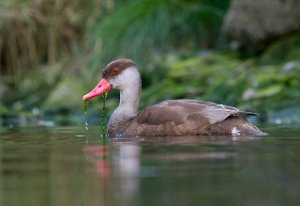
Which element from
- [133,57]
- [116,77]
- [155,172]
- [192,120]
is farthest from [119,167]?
[133,57]

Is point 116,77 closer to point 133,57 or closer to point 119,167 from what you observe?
point 119,167

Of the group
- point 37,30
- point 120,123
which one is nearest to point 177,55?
point 37,30

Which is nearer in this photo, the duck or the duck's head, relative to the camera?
the duck

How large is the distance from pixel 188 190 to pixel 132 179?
55 centimetres

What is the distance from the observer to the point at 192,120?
26.0 feet

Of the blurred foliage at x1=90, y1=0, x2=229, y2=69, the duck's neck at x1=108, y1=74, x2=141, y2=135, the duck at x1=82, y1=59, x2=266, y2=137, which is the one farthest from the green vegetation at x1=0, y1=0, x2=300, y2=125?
the duck at x1=82, y1=59, x2=266, y2=137

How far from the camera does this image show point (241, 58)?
47.0 feet

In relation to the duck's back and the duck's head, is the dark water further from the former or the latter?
the duck's head

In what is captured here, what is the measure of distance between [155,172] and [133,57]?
9.31 m

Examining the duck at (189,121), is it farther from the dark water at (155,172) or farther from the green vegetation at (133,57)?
the green vegetation at (133,57)

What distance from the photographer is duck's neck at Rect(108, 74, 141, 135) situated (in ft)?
28.2

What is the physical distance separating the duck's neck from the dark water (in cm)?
73

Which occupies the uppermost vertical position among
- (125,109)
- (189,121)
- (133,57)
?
(133,57)

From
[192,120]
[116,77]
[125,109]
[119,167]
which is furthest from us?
[116,77]
